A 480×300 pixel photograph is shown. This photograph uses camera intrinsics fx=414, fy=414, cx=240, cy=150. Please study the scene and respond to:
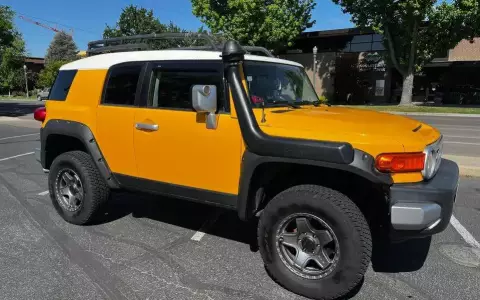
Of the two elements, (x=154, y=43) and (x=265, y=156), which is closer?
(x=265, y=156)

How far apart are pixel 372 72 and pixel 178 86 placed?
32821mm

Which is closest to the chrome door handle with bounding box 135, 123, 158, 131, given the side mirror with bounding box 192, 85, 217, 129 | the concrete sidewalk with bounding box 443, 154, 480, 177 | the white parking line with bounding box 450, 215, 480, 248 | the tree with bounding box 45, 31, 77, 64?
the side mirror with bounding box 192, 85, 217, 129

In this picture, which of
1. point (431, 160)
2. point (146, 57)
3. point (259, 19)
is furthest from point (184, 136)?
point (259, 19)

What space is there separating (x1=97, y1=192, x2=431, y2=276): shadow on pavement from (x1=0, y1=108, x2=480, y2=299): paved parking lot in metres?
0.01

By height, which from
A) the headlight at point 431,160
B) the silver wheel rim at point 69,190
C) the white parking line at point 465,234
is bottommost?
the white parking line at point 465,234

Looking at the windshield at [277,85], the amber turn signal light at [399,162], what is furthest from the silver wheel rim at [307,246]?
the windshield at [277,85]

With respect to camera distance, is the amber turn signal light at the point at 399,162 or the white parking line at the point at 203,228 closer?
the amber turn signal light at the point at 399,162

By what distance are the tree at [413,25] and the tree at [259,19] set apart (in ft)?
15.0

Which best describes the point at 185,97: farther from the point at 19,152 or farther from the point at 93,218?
the point at 19,152

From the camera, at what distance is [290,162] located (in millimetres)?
3207

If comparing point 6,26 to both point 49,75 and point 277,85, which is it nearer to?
point 277,85

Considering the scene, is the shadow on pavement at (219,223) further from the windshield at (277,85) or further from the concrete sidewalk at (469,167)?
the concrete sidewalk at (469,167)

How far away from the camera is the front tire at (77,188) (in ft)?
14.9

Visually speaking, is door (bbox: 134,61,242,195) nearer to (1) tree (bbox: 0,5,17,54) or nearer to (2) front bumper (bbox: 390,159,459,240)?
(2) front bumper (bbox: 390,159,459,240)
